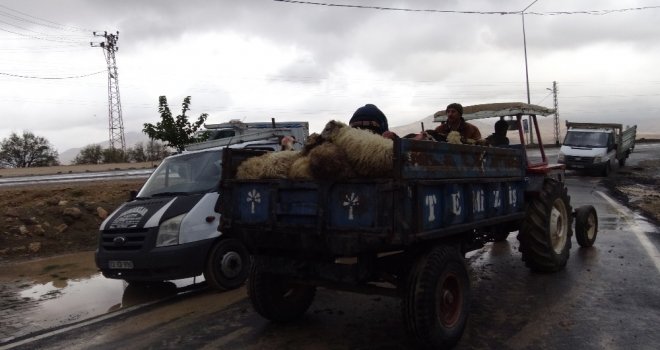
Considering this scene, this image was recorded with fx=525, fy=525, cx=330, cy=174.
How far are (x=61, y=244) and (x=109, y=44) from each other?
167ft

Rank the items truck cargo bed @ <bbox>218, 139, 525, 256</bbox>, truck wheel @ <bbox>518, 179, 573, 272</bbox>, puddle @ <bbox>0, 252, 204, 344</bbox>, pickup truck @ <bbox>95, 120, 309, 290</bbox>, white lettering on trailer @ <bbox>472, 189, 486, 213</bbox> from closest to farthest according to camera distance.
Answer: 1. truck cargo bed @ <bbox>218, 139, 525, 256</bbox>
2. white lettering on trailer @ <bbox>472, 189, 486, 213</bbox>
3. puddle @ <bbox>0, 252, 204, 344</bbox>
4. pickup truck @ <bbox>95, 120, 309, 290</bbox>
5. truck wheel @ <bbox>518, 179, 573, 272</bbox>

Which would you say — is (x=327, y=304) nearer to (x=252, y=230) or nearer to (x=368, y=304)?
(x=368, y=304)

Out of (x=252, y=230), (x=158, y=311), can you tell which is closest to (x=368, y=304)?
(x=252, y=230)

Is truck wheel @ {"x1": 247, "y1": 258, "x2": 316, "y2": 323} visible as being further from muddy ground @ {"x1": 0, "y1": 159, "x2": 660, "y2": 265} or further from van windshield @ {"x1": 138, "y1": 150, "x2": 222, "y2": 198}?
muddy ground @ {"x1": 0, "y1": 159, "x2": 660, "y2": 265}

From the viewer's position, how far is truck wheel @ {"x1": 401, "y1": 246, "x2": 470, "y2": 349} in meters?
4.05

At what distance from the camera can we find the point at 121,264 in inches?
251

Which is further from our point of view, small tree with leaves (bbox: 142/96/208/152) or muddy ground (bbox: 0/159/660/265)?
small tree with leaves (bbox: 142/96/208/152)

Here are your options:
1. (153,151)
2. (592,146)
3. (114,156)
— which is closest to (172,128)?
(592,146)

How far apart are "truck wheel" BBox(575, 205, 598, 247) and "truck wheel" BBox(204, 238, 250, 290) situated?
5.09 m

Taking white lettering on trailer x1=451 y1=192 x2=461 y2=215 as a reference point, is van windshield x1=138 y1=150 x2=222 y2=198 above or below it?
above

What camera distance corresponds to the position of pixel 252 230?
456cm

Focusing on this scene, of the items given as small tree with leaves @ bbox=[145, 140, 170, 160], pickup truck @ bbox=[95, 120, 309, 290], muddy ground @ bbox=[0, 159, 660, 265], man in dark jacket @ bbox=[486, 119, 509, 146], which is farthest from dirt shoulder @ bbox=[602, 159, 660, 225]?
small tree with leaves @ bbox=[145, 140, 170, 160]

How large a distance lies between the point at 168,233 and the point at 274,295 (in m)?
1.92

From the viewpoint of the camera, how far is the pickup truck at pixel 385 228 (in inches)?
152
